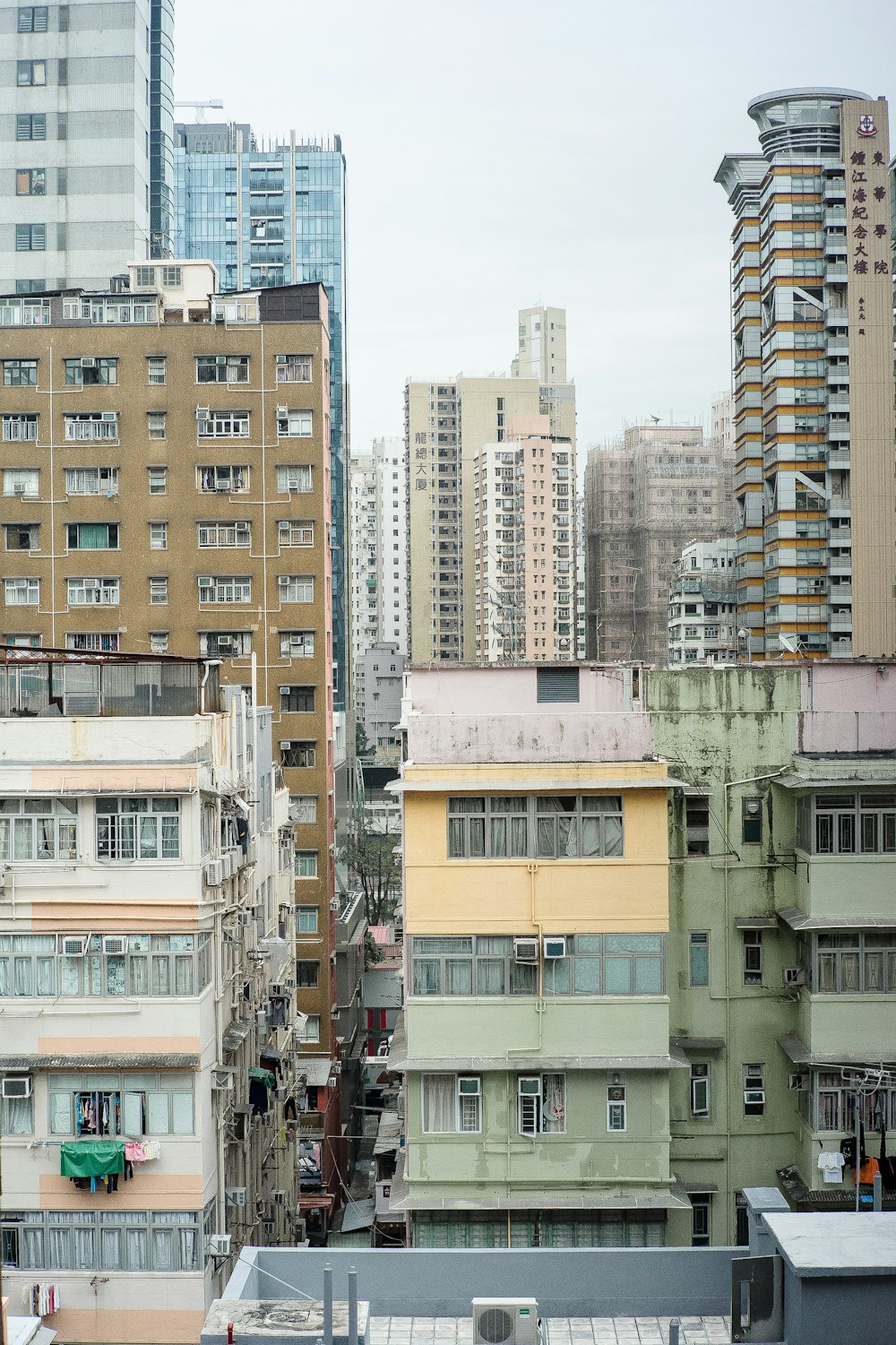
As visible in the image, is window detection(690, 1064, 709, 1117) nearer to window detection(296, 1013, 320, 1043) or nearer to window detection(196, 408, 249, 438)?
window detection(296, 1013, 320, 1043)

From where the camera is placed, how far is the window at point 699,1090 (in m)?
19.2

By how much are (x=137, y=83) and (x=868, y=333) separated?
30.4m

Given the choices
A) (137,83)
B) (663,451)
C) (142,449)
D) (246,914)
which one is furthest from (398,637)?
(246,914)

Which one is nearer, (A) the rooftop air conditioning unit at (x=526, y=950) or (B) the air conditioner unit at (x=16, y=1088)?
(A) the rooftop air conditioning unit at (x=526, y=950)

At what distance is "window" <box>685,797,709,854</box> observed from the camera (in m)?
19.5

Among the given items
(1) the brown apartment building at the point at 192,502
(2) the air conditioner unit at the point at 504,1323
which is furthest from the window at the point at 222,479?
(2) the air conditioner unit at the point at 504,1323

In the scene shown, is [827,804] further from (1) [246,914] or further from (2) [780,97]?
(2) [780,97]

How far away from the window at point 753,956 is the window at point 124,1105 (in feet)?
25.5

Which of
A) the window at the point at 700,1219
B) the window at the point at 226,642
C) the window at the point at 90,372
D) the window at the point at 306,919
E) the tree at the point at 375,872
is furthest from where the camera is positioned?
the tree at the point at 375,872

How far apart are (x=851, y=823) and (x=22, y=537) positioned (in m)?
26.7

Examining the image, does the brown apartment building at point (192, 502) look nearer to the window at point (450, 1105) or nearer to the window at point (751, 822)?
the window at point (751, 822)

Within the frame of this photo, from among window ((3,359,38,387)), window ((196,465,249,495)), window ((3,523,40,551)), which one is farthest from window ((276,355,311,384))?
window ((3,523,40,551))

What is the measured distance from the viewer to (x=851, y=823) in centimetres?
1853

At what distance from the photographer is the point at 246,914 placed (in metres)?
23.4
